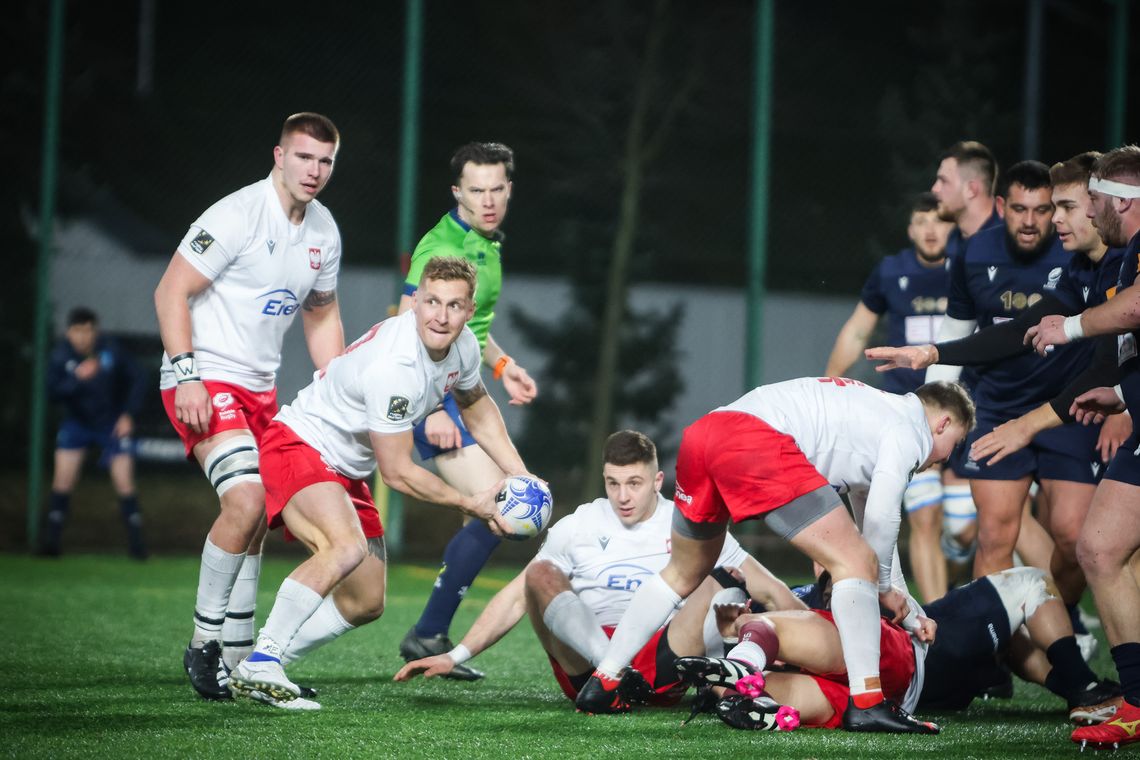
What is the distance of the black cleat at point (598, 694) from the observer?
4719mm

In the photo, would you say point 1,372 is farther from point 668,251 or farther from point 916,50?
point 916,50

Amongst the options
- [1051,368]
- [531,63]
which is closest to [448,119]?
[531,63]

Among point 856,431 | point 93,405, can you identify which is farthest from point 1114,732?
point 93,405

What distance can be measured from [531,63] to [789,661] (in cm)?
1209

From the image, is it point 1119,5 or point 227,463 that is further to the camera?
point 1119,5

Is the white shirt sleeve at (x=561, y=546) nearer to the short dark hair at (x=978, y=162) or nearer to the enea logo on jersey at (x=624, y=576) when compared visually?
the enea logo on jersey at (x=624, y=576)

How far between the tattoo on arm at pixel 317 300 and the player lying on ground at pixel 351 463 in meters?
0.65

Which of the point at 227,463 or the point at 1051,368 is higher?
the point at 1051,368

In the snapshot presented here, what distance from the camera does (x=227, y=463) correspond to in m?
5.11

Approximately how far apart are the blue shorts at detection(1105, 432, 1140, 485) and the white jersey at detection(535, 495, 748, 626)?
132 cm

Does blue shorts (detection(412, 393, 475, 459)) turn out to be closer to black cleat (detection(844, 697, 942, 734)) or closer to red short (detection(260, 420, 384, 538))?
red short (detection(260, 420, 384, 538))

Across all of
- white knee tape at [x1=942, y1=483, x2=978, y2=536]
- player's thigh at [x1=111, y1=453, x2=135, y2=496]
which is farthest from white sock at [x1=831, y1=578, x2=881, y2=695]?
player's thigh at [x1=111, y1=453, x2=135, y2=496]

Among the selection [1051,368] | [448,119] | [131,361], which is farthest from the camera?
[448,119]

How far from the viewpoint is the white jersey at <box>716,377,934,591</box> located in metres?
4.44
